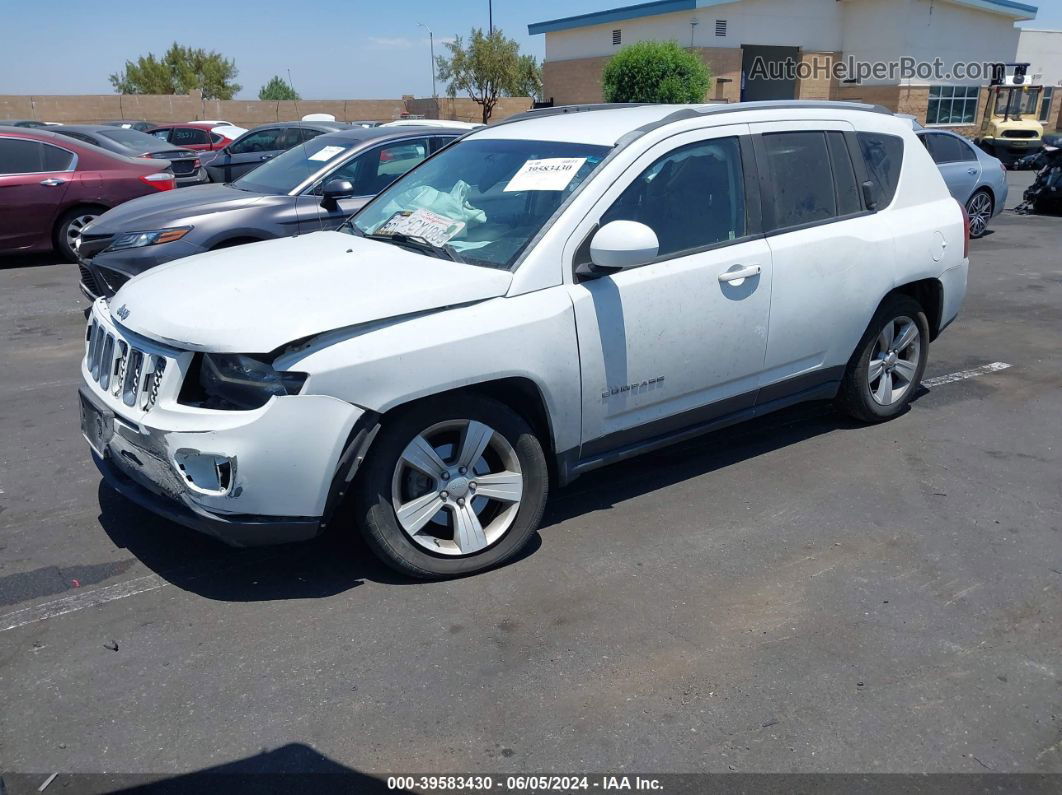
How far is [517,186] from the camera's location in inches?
169

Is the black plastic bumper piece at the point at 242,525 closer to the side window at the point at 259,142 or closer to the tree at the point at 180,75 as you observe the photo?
the side window at the point at 259,142

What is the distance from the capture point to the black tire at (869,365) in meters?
5.31

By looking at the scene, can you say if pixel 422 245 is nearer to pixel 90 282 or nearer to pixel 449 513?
pixel 449 513

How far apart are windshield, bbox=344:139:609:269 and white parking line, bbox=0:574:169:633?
1.94 metres

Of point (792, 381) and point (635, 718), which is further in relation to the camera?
point (792, 381)

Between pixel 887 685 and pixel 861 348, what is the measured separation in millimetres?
2578

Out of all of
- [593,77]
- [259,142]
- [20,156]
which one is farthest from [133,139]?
[593,77]

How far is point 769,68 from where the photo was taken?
4169cm

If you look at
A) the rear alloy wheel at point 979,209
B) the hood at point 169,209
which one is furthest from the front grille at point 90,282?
the rear alloy wheel at point 979,209

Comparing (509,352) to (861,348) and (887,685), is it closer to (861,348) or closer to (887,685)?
(887,685)

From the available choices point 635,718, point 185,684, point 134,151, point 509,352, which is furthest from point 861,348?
point 134,151

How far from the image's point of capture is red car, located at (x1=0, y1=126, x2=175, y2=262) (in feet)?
35.4

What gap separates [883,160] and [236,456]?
13.4 ft

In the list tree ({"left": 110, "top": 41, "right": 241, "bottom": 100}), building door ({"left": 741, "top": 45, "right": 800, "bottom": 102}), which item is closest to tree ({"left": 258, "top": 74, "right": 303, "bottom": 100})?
tree ({"left": 110, "top": 41, "right": 241, "bottom": 100})
